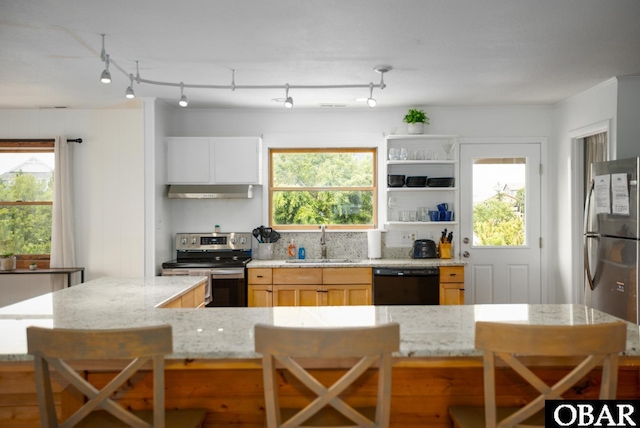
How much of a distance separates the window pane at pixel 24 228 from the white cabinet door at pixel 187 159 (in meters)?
1.45

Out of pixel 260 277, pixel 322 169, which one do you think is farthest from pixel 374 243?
pixel 260 277

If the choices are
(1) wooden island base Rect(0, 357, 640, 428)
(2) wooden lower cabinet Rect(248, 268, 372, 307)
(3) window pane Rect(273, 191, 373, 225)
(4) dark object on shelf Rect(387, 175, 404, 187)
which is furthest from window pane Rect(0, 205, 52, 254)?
(1) wooden island base Rect(0, 357, 640, 428)

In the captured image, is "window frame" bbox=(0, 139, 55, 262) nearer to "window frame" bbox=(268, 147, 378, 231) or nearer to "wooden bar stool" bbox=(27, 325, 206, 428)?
"window frame" bbox=(268, 147, 378, 231)

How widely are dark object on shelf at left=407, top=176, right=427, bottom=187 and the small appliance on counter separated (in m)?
0.60

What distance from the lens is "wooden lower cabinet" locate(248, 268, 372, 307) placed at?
4910mm

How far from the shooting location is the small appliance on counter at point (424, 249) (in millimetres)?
5285

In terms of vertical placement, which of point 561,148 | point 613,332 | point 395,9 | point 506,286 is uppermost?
point 395,9

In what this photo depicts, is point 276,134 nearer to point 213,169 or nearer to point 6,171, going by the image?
point 213,169

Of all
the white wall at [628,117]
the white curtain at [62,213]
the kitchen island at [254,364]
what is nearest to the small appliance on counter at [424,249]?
the white wall at [628,117]

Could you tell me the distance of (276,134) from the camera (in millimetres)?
5520

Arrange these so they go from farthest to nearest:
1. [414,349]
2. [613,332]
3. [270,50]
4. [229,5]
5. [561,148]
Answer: [561,148] < [270,50] < [229,5] < [414,349] < [613,332]

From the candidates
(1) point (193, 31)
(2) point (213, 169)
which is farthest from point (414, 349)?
(2) point (213, 169)

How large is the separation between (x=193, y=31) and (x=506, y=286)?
4172 mm

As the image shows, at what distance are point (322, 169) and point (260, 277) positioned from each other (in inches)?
58.3
